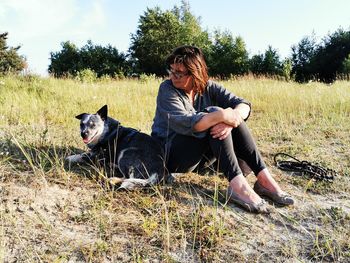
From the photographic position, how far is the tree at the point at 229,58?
26.2m

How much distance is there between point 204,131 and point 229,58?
23982mm

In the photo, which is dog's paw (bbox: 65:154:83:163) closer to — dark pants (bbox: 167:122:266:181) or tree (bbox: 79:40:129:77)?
dark pants (bbox: 167:122:266:181)

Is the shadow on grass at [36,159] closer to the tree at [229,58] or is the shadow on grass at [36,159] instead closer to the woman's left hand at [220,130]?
the woman's left hand at [220,130]

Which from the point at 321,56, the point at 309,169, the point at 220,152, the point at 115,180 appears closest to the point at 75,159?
the point at 115,180

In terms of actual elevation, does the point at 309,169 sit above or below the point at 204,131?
below

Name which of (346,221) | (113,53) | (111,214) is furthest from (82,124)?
(113,53)

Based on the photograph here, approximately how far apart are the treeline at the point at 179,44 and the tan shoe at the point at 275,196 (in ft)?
71.7

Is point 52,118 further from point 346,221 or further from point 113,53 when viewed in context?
point 113,53

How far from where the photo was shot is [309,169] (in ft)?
12.5

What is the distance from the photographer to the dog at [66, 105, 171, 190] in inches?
121

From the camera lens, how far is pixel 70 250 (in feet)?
7.27

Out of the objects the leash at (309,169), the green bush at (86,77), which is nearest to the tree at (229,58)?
the green bush at (86,77)

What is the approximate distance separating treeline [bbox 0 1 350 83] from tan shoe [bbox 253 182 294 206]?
21.9m

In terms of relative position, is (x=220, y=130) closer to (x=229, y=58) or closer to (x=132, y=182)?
(x=132, y=182)
